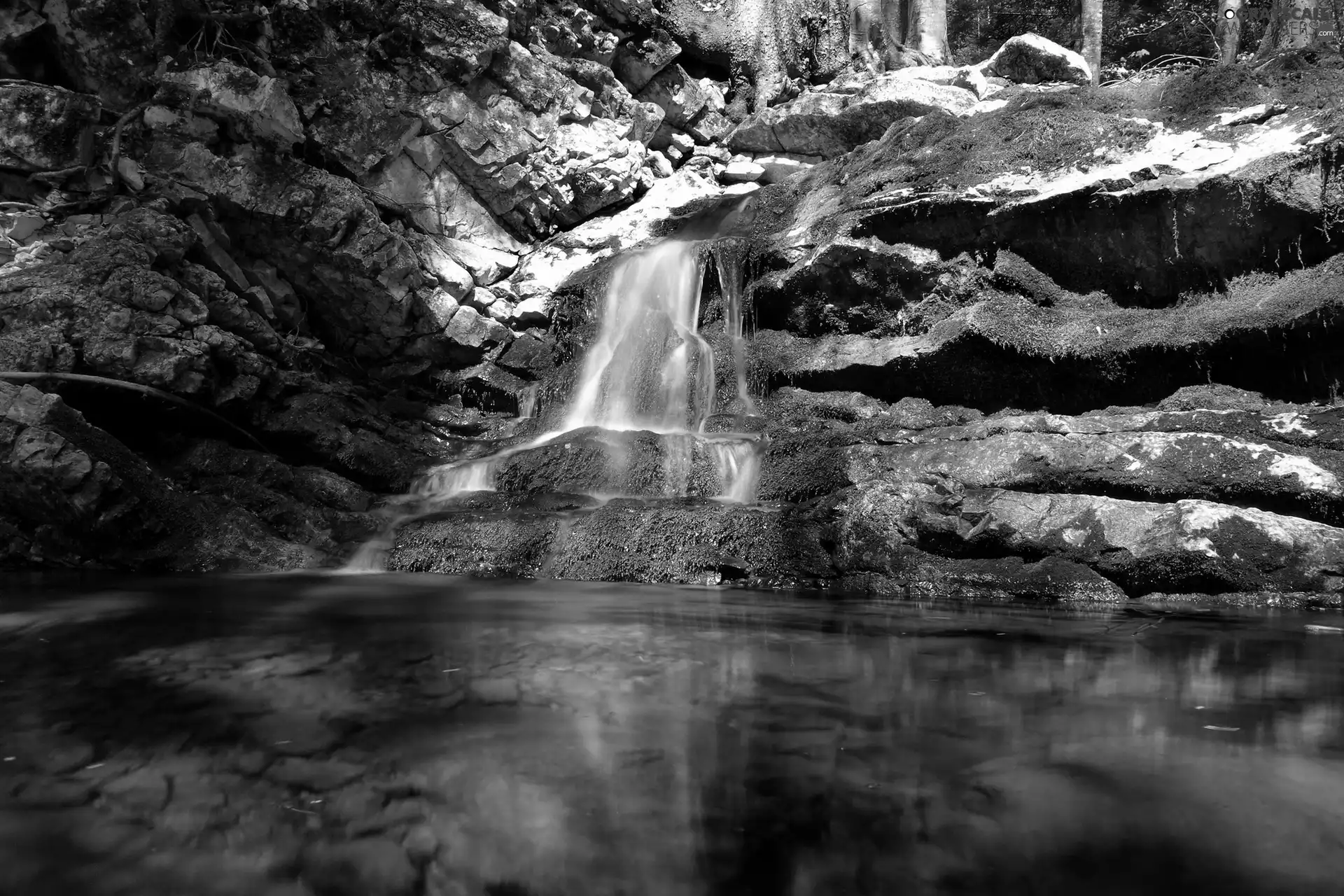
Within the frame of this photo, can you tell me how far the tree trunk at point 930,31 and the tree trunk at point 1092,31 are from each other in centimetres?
254

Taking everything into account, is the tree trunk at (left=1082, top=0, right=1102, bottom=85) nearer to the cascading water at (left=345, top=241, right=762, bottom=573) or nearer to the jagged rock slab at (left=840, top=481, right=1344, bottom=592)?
the cascading water at (left=345, top=241, right=762, bottom=573)

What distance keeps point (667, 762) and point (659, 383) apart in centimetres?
815

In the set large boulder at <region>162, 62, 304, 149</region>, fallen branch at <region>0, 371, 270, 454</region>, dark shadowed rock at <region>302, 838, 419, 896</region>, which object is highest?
large boulder at <region>162, 62, 304, 149</region>

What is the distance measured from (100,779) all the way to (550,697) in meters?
1.32

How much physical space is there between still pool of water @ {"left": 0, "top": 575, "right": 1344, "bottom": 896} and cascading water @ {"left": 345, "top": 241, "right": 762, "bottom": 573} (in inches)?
154

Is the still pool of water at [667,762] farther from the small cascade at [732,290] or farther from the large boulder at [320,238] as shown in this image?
the large boulder at [320,238]

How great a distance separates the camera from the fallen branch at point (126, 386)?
24.1 ft

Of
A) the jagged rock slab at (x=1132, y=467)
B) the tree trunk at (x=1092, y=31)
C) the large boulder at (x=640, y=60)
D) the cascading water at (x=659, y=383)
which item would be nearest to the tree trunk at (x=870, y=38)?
the tree trunk at (x=1092, y=31)

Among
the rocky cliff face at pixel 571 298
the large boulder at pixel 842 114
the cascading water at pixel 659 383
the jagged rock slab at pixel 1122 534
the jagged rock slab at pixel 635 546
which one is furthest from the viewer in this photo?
the large boulder at pixel 842 114

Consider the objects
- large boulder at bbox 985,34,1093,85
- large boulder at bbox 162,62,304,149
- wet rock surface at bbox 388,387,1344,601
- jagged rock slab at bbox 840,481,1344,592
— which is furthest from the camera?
large boulder at bbox 985,34,1093,85

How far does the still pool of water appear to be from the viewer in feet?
5.54

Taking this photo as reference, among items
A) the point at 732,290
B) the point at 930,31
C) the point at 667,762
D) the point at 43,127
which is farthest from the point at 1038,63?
the point at 667,762

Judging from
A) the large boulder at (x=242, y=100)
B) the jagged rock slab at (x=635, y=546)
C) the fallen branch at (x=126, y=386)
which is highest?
the large boulder at (x=242, y=100)

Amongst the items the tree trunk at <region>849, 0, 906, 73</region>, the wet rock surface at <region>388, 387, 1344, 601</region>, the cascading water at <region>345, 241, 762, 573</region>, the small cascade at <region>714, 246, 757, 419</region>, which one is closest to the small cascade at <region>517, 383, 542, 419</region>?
the cascading water at <region>345, 241, 762, 573</region>
